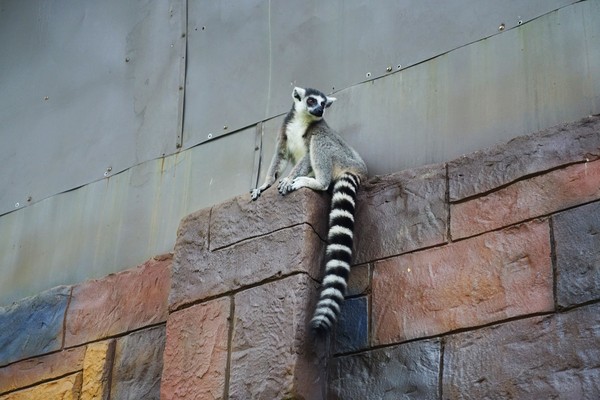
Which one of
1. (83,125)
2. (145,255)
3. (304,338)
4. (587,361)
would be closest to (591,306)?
(587,361)

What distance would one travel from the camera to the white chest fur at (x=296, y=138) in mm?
7102

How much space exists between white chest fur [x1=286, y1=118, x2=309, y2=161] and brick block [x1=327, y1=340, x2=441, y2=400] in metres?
1.58

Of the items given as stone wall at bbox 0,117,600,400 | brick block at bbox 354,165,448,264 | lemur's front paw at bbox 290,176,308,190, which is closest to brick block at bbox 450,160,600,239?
stone wall at bbox 0,117,600,400

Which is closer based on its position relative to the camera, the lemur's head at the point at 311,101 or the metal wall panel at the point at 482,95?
the metal wall panel at the point at 482,95

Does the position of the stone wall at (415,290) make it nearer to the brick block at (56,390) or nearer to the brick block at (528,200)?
the brick block at (528,200)

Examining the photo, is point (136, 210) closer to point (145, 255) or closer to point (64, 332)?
point (145, 255)

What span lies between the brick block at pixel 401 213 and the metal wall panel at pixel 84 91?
2.09m

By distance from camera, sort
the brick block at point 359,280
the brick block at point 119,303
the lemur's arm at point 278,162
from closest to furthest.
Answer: the brick block at point 359,280 → the lemur's arm at point 278,162 → the brick block at point 119,303

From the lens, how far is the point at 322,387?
6.05 meters

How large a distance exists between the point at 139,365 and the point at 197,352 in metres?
0.91

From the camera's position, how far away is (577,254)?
5586 millimetres

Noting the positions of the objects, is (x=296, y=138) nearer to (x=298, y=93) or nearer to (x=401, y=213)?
(x=298, y=93)

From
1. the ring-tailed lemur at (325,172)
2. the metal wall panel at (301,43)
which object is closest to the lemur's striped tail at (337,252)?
the ring-tailed lemur at (325,172)

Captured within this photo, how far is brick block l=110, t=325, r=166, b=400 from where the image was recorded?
23.1ft
